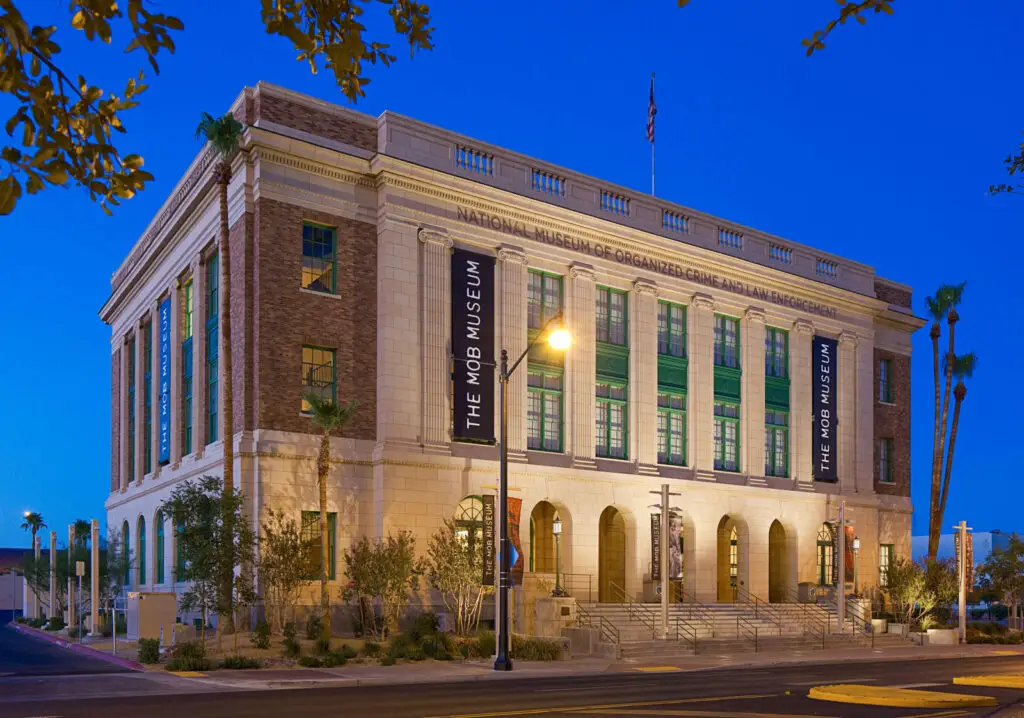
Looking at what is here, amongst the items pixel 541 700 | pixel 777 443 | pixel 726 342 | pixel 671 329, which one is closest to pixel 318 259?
pixel 671 329

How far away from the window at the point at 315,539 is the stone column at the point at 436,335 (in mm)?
4706

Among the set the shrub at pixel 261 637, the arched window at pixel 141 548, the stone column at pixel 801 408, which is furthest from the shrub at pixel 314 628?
the stone column at pixel 801 408

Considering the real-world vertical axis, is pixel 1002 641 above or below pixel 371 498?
below

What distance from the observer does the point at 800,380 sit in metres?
56.8

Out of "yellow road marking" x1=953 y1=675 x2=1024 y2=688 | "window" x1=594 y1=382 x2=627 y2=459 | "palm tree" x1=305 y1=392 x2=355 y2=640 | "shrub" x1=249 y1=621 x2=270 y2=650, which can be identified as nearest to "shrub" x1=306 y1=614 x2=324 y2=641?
"palm tree" x1=305 y1=392 x2=355 y2=640

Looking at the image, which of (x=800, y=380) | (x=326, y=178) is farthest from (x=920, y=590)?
(x=326, y=178)

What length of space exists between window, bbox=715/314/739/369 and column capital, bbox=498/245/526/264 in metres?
12.5

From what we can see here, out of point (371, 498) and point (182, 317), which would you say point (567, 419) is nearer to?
point (371, 498)

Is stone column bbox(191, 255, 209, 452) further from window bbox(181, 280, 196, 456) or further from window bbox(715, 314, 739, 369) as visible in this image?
window bbox(715, 314, 739, 369)

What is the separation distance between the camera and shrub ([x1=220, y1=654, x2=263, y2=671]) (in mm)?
30781

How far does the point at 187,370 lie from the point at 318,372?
9363 millimetres

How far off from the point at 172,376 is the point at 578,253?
17.8 meters

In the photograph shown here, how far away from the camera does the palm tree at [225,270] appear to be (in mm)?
38438

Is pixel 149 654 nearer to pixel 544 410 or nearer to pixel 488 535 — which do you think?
pixel 488 535
